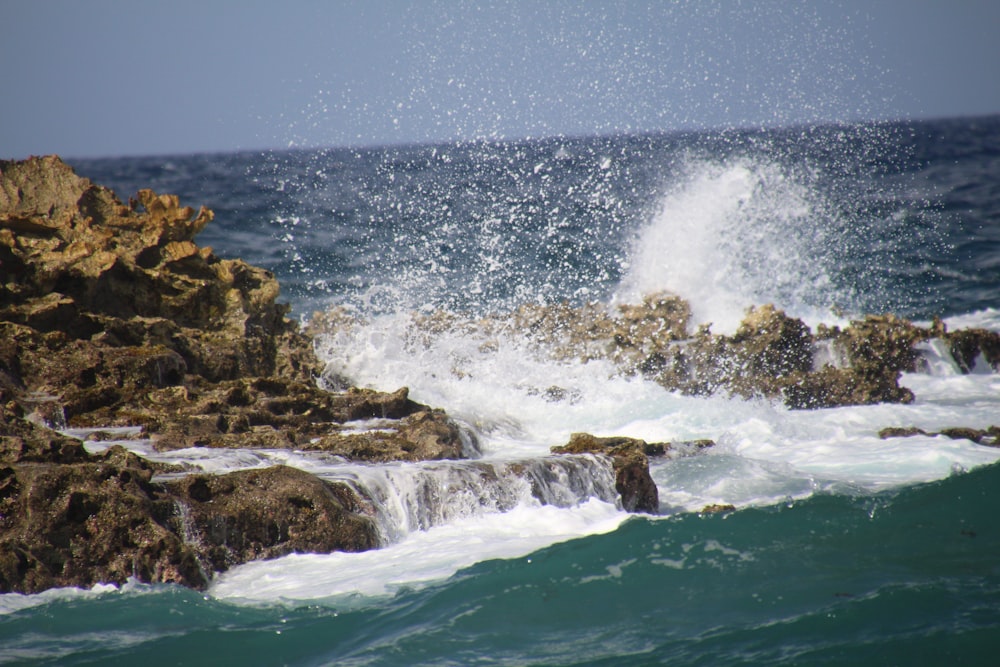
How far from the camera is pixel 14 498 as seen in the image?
502cm

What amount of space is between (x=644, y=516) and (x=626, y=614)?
4.37ft

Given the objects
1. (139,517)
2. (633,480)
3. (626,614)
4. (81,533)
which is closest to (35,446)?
(81,533)

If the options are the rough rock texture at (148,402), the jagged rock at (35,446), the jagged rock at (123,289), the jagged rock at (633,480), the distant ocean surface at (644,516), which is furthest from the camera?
the jagged rock at (123,289)

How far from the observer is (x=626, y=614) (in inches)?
195

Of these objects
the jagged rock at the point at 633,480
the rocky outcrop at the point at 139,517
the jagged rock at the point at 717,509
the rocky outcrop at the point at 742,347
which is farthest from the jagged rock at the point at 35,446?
the rocky outcrop at the point at 742,347

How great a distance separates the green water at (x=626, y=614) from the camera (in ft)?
14.6

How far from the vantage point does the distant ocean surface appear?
15.0 feet

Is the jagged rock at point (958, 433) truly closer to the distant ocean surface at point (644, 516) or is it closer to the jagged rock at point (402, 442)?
the distant ocean surface at point (644, 516)

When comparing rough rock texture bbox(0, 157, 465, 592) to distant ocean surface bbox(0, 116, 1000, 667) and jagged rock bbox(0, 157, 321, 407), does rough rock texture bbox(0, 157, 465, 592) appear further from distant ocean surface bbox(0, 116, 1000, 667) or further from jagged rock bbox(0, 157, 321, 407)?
distant ocean surface bbox(0, 116, 1000, 667)

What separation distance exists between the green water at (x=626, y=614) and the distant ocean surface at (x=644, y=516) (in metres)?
0.02

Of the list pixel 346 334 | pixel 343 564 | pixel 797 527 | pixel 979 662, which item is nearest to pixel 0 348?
pixel 343 564

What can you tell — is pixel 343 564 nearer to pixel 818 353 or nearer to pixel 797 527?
pixel 797 527

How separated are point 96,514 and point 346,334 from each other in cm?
617

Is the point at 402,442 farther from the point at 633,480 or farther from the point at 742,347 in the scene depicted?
the point at 742,347
